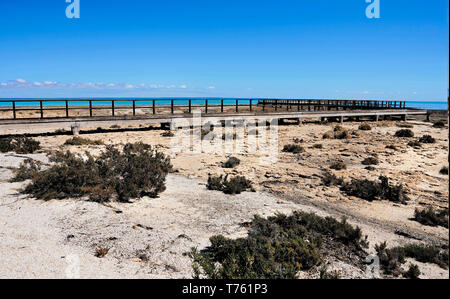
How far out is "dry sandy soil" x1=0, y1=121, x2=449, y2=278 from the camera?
203 inches

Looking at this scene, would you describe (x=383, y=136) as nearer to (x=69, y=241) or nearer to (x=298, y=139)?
(x=298, y=139)

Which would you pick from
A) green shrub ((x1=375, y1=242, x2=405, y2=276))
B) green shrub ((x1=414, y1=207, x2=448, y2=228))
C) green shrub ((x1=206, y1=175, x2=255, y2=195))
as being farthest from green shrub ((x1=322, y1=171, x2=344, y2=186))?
green shrub ((x1=375, y1=242, x2=405, y2=276))

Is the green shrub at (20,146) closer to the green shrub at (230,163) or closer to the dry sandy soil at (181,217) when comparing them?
the dry sandy soil at (181,217)

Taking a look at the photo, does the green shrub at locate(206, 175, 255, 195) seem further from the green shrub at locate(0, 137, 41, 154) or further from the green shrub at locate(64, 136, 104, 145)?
the green shrub at locate(64, 136, 104, 145)

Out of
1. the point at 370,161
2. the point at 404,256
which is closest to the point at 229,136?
the point at 370,161

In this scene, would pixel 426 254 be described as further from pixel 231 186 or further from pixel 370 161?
pixel 370 161

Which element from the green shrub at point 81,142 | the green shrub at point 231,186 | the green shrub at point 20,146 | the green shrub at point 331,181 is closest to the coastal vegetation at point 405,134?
the green shrub at point 331,181

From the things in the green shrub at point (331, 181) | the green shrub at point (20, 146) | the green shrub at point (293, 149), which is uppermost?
the green shrub at point (20, 146)

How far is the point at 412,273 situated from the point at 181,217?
182 inches

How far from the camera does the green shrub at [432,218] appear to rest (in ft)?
24.0

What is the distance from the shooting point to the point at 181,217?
7.34m

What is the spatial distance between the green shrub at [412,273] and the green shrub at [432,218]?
2951 mm
